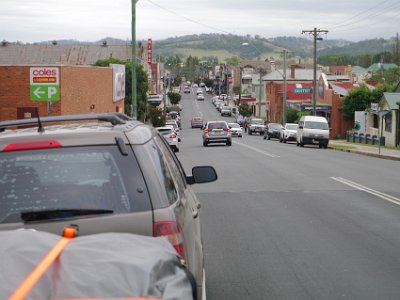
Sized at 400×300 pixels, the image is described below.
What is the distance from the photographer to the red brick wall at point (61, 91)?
3108cm

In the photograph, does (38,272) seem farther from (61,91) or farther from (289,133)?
(289,133)

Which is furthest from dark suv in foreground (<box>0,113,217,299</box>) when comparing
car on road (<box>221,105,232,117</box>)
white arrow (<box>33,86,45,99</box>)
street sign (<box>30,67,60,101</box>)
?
car on road (<box>221,105,232,117</box>)

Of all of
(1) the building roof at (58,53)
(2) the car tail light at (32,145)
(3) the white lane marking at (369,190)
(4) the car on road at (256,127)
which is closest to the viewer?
(2) the car tail light at (32,145)

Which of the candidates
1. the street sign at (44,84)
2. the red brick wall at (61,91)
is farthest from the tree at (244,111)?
the street sign at (44,84)

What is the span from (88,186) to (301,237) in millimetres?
7122

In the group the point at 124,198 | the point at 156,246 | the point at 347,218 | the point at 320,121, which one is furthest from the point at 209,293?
the point at 320,121

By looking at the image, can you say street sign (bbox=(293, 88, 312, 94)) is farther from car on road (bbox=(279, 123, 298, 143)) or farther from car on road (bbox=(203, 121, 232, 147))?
car on road (bbox=(203, 121, 232, 147))

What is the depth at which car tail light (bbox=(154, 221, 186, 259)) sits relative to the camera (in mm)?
4180

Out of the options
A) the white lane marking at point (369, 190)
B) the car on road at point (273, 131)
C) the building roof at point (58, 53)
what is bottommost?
the white lane marking at point (369, 190)

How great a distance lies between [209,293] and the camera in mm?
7871

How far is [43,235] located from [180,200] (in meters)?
1.70

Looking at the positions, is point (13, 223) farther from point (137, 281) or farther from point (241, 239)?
point (241, 239)

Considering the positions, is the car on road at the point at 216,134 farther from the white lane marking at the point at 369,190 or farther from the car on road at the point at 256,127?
the car on road at the point at 256,127

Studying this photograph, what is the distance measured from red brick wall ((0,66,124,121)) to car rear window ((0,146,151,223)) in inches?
1063
